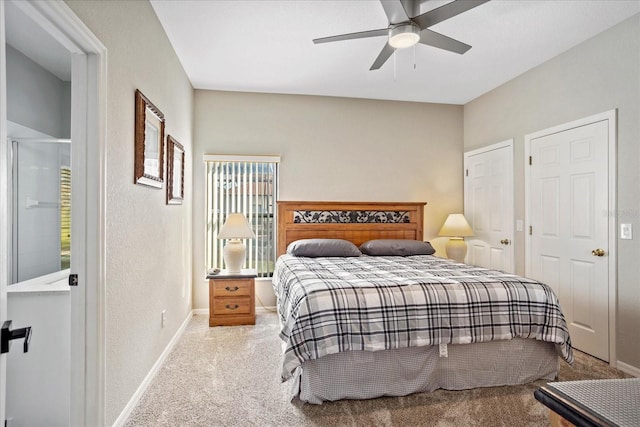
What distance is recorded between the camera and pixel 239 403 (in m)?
2.14

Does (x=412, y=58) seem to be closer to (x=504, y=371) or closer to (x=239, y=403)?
(x=504, y=371)

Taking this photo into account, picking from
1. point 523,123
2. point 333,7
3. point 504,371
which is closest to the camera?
point 504,371

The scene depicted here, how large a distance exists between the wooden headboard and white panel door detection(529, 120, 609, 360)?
4.58 feet

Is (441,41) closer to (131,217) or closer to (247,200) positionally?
(131,217)

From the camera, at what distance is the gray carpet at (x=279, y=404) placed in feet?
6.38

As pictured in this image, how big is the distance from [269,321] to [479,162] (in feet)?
10.8

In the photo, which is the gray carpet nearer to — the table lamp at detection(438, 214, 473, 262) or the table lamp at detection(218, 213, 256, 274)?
the table lamp at detection(218, 213, 256, 274)

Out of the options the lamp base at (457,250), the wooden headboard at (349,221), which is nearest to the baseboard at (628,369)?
the lamp base at (457,250)

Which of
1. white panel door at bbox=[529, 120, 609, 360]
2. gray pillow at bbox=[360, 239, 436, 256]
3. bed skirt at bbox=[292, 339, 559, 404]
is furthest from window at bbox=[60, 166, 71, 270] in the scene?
white panel door at bbox=[529, 120, 609, 360]

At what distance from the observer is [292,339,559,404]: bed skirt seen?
2.09 m

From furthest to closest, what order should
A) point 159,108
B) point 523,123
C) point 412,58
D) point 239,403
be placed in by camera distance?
point 523,123
point 412,58
point 159,108
point 239,403

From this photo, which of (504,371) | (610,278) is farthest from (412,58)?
(504,371)

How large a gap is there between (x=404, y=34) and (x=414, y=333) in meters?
1.94

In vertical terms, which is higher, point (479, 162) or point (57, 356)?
point (479, 162)
